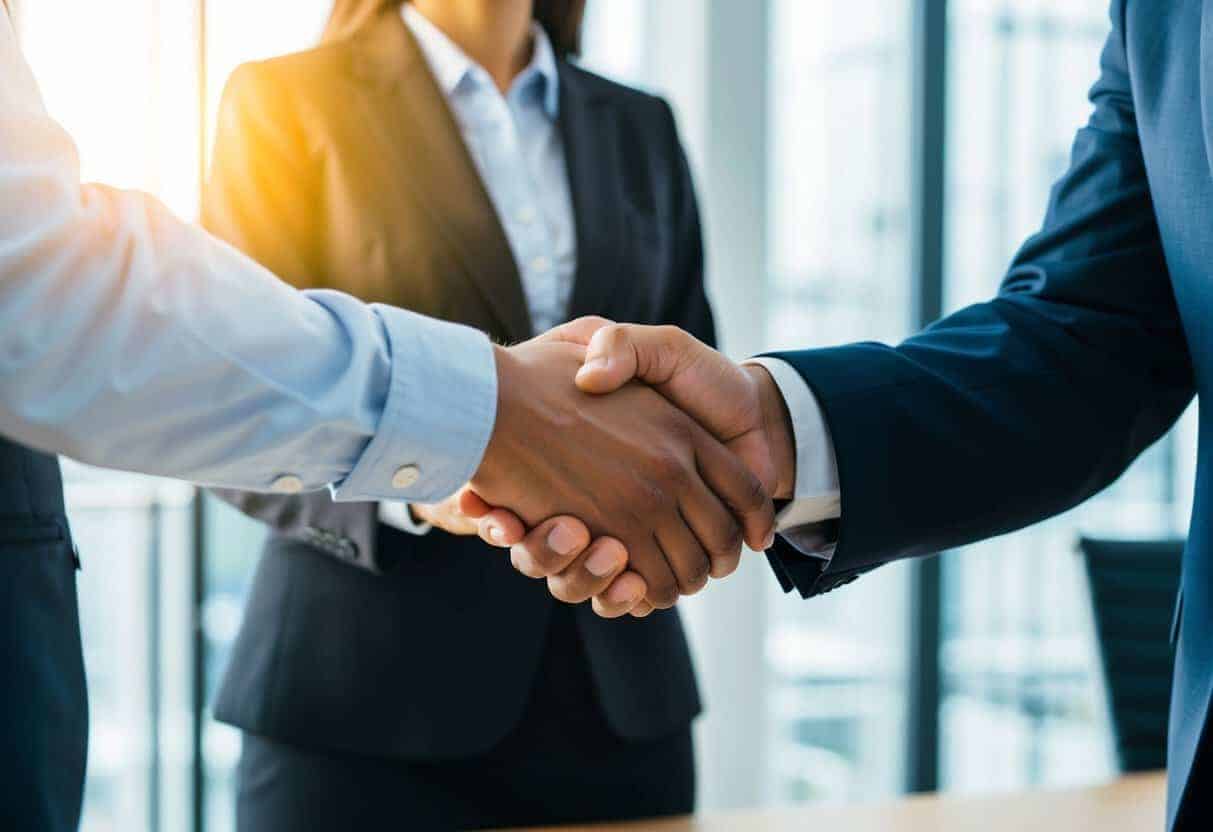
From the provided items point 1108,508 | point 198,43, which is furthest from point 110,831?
point 1108,508

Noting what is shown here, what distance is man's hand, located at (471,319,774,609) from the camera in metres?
1.33

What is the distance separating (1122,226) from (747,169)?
178cm

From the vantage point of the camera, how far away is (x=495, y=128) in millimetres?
1786

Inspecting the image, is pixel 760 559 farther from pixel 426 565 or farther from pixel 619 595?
pixel 619 595

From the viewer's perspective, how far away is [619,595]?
1.41 meters

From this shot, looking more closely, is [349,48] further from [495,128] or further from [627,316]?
[627,316]

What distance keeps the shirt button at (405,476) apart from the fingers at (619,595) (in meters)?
0.29

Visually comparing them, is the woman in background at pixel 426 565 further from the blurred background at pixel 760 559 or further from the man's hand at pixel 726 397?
the blurred background at pixel 760 559

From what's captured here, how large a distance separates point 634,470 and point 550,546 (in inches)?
4.7

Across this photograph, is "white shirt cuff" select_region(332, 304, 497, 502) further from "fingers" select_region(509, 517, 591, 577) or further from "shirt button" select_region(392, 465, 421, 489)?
"fingers" select_region(509, 517, 591, 577)

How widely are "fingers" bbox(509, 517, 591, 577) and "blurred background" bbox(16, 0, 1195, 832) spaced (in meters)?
1.40

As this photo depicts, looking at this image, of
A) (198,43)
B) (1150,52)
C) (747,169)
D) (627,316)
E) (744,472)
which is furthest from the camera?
(747,169)

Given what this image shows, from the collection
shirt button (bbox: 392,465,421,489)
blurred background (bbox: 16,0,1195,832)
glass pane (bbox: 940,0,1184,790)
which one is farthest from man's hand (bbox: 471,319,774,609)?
glass pane (bbox: 940,0,1184,790)

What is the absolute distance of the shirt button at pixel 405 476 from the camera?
119cm
